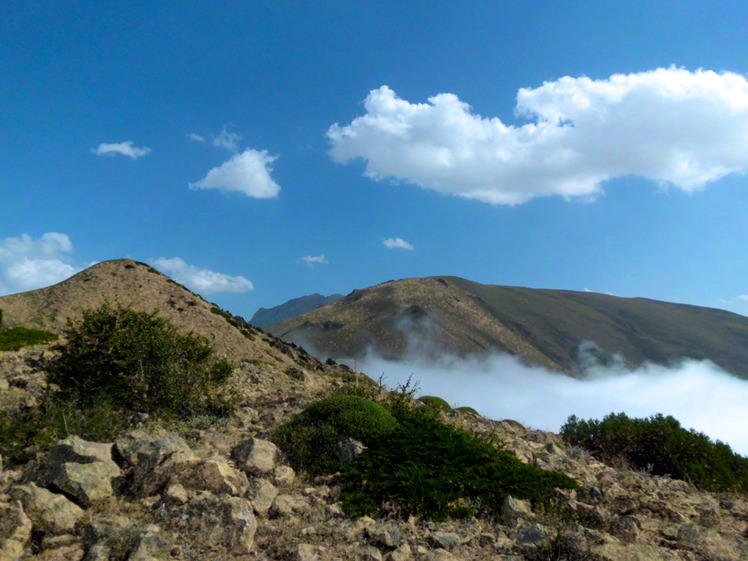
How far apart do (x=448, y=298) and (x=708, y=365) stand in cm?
10491

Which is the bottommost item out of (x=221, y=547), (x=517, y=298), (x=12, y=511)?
(x=221, y=547)

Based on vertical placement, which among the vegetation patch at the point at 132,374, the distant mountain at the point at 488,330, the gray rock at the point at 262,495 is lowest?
the gray rock at the point at 262,495

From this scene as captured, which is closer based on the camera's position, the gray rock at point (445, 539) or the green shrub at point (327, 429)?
the gray rock at point (445, 539)

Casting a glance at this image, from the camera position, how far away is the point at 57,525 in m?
5.70

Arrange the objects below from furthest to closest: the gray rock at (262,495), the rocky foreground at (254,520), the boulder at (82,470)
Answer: the gray rock at (262,495), the boulder at (82,470), the rocky foreground at (254,520)

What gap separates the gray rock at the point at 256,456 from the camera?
788cm

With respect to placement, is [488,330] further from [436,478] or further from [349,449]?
[436,478]

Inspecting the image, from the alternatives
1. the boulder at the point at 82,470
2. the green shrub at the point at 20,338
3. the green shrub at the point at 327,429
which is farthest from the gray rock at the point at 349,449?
the green shrub at the point at 20,338

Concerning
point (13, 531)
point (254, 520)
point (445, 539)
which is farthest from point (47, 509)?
point (445, 539)

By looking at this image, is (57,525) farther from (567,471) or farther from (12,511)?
(567,471)

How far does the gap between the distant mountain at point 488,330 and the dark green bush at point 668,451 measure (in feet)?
386

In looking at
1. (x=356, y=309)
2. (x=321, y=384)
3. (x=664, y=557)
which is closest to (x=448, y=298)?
(x=356, y=309)

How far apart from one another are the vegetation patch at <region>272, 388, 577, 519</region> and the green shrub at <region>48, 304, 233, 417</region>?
271 centimetres

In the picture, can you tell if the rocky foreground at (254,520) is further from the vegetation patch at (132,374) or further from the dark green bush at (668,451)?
the dark green bush at (668,451)
